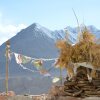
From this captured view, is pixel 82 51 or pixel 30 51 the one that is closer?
pixel 82 51

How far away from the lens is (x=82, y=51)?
212 inches

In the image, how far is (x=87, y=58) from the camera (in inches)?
210

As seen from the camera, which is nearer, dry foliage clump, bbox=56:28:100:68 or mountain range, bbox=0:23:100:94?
dry foliage clump, bbox=56:28:100:68

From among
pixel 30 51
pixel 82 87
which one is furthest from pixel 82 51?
pixel 30 51

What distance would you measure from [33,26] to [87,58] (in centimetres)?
12717

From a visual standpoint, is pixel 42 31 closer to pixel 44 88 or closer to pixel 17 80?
pixel 17 80

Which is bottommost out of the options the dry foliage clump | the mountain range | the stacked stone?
the stacked stone

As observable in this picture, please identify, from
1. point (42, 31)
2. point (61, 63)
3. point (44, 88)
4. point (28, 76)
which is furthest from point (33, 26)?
point (61, 63)

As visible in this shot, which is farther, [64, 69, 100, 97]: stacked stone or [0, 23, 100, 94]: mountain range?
[0, 23, 100, 94]: mountain range

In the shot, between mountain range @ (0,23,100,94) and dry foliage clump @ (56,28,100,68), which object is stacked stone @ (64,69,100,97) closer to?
dry foliage clump @ (56,28,100,68)

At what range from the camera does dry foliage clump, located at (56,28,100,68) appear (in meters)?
5.28

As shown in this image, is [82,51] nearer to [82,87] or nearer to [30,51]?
[82,87]

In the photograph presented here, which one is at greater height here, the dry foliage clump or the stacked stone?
the dry foliage clump

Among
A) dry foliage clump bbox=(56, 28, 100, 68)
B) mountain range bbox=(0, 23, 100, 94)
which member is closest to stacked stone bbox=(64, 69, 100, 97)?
dry foliage clump bbox=(56, 28, 100, 68)
